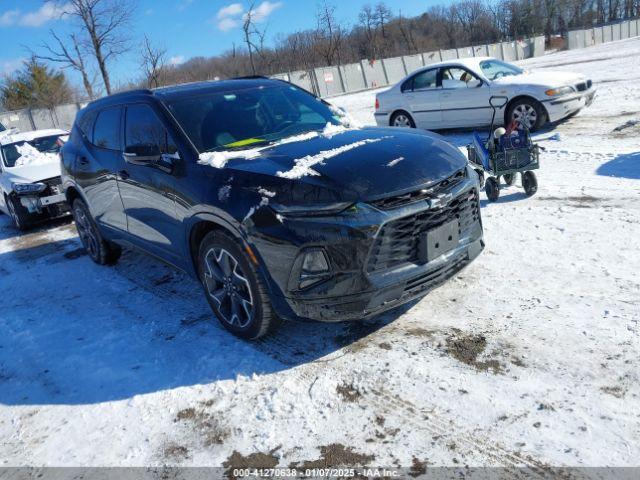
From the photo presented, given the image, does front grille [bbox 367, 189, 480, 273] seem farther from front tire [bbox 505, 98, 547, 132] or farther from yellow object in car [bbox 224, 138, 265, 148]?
front tire [bbox 505, 98, 547, 132]

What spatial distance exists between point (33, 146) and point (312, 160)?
→ 8.01 m

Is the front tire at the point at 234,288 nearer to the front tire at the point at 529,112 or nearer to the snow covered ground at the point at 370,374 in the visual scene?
the snow covered ground at the point at 370,374

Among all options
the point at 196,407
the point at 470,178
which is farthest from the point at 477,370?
the point at 196,407

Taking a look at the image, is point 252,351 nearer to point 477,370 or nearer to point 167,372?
point 167,372

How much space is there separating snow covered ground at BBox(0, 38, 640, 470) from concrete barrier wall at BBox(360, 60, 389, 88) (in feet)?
100

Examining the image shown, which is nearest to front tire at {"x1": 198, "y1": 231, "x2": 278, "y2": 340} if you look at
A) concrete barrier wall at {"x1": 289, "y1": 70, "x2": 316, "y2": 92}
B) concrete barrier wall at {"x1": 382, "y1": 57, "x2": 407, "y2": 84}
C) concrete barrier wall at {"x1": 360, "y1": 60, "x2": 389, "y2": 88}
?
concrete barrier wall at {"x1": 289, "y1": 70, "x2": 316, "y2": 92}

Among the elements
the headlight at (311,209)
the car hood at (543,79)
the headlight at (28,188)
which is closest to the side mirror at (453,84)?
the car hood at (543,79)

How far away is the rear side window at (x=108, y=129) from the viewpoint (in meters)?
4.90

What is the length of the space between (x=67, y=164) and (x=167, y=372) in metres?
3.65

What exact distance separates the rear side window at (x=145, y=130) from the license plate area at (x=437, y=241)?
2.01 metres

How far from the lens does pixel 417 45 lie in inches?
2987

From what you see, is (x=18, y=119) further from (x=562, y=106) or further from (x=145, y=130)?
(x=145, y=130)

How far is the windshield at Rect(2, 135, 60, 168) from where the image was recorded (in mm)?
9086

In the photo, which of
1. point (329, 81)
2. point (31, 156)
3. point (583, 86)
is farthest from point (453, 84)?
point (329, 81)
